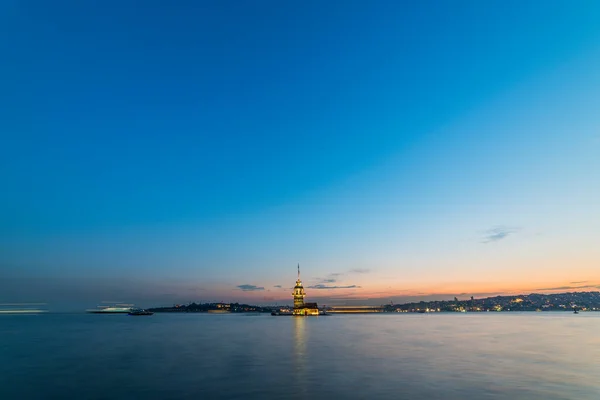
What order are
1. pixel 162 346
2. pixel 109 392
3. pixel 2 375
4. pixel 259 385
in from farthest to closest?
pixel 162 346, pixel 2 375, pixel 259 385, pixel 109 392

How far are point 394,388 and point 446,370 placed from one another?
11.8 meters

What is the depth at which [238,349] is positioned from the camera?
215 feet

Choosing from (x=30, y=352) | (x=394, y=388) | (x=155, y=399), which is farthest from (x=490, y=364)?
(x=30, y=352)

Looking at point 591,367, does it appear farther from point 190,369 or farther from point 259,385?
point 190,369

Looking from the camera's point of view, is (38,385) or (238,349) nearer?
(38,385)

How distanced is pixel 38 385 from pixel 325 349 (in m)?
40.6

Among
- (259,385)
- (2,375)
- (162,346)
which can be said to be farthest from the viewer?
(162,346)

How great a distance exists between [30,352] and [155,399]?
1740 inches

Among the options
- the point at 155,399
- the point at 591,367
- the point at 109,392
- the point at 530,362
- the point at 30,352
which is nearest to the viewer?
the point at 155,399

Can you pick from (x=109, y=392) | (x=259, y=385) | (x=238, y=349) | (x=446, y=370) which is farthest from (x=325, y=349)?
(x=109, y=392)

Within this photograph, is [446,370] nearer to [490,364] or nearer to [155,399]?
[490,364]

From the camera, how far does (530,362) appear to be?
50250 mm

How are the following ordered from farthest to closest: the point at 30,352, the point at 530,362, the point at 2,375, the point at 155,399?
the point at 30,352, the point at 530,362, the point at 2,375, the point at 155,399

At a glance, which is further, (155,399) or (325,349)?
(325,349)
